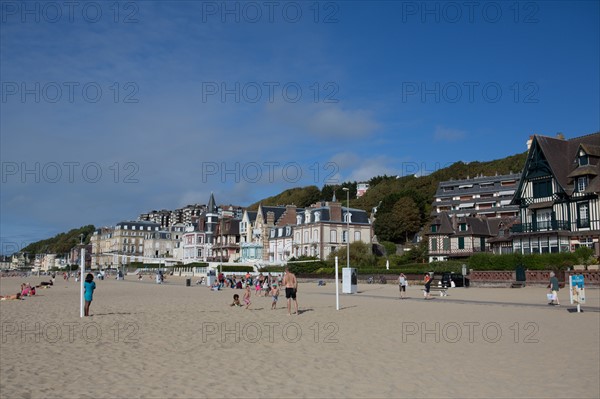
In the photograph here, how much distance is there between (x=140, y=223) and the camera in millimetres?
165000

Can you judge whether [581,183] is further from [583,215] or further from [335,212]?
[335,212]

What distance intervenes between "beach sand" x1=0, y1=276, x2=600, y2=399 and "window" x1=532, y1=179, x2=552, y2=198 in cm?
3365

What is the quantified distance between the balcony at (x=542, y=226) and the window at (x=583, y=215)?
1153mm

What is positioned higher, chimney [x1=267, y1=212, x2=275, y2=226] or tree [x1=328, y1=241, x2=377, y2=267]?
chimney [x1=267, y1=212, x2=275, y2=226]

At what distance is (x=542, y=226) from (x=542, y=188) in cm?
375

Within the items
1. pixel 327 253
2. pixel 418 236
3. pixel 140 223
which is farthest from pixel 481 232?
pixel 140 223

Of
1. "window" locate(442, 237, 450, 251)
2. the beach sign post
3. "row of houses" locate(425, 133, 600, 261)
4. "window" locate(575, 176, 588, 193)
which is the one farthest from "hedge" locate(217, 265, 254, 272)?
the beach sign post

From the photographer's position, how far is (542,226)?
5047cm

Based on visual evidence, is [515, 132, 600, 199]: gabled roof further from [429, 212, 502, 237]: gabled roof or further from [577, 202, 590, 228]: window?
[429, 212, 502, 237]: gabled roof

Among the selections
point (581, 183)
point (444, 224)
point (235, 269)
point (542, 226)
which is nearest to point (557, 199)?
point (581, 183)

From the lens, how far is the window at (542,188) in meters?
50.5

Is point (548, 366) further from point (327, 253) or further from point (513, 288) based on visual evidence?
point (327, 253)

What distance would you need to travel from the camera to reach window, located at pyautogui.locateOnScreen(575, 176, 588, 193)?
46.6 metres

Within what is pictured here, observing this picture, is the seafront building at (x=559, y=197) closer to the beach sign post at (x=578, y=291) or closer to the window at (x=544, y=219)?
the window at (x=544, y=219)
